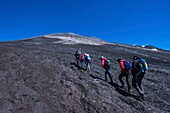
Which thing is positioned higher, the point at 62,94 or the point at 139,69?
the point at 139,69

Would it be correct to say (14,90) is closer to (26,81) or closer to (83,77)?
(26,81)

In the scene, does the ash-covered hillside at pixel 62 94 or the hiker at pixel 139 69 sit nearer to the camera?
the ash-covered hillside at pixel 62 94

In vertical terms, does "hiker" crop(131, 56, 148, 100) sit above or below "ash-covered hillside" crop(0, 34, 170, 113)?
above

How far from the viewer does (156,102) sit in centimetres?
1241

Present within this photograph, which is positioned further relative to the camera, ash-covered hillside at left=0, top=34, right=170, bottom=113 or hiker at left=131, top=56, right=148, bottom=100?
hiker at left=131, top=56, right=148, bottom=100

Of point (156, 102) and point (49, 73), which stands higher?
point (49, 73)

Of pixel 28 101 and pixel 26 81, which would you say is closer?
pixel 28 101

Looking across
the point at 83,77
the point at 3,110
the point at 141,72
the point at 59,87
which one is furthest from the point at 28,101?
the point at 141,72

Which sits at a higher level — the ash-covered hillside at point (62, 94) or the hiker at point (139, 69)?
the hiker at point (139, 69)

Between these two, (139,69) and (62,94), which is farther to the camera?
(139,69)

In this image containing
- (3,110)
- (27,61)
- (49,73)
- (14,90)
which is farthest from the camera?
(27,61)

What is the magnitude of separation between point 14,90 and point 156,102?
890 cm

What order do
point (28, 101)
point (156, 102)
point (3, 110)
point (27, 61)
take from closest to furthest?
1. point (3, 110)
2. point (28, 101)
3. point (156, 102)
4. point (27, 61)

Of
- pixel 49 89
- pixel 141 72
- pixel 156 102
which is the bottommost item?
pixel 156 102
